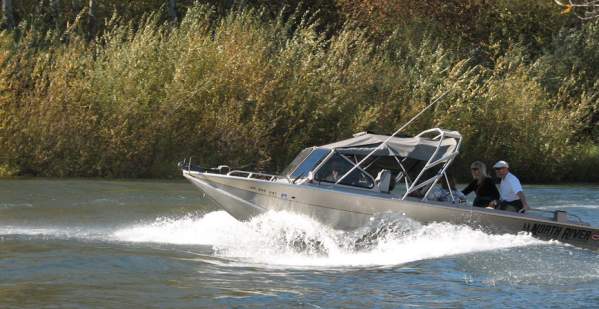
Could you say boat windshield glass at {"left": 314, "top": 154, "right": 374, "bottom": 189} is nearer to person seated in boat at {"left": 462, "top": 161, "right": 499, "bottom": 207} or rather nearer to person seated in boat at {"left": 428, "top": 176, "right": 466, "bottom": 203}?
person seated in boat at {"left": 428, "top": 176, "right": 466, "bottom": 203}

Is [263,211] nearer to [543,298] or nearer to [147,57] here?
[543,298]

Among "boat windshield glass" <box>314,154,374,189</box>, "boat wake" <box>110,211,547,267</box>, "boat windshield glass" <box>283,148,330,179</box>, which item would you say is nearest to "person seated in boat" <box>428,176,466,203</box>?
"boat wake" <box>110,211,547,267</box>

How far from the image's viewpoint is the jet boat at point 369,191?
16.9 metres

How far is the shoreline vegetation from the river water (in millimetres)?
7578

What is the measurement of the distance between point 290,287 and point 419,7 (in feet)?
104

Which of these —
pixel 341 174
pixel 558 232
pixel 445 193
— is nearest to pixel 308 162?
pixel 341 174

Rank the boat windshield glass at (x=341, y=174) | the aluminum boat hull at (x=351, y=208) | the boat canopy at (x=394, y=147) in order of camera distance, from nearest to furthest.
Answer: the aluminum boat hull at (x=351, y=208) → the boat windshield glass at (x=341, y=174) → the boat canopy at (x=394, y=147)

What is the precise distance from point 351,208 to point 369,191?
1.57ft

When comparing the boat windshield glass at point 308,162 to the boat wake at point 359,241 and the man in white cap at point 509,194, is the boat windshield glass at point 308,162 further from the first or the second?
the man in white cap at point 509,194

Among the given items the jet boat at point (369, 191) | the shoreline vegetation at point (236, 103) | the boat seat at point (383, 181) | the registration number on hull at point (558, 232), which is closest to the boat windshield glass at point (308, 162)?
the jet boat at point (369, 191)

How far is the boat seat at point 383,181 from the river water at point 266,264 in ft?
1.80

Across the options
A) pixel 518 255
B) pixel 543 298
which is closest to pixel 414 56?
pixel 518 255

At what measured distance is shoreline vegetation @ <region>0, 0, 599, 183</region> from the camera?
1156 inches

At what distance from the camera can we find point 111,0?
1756 inches
